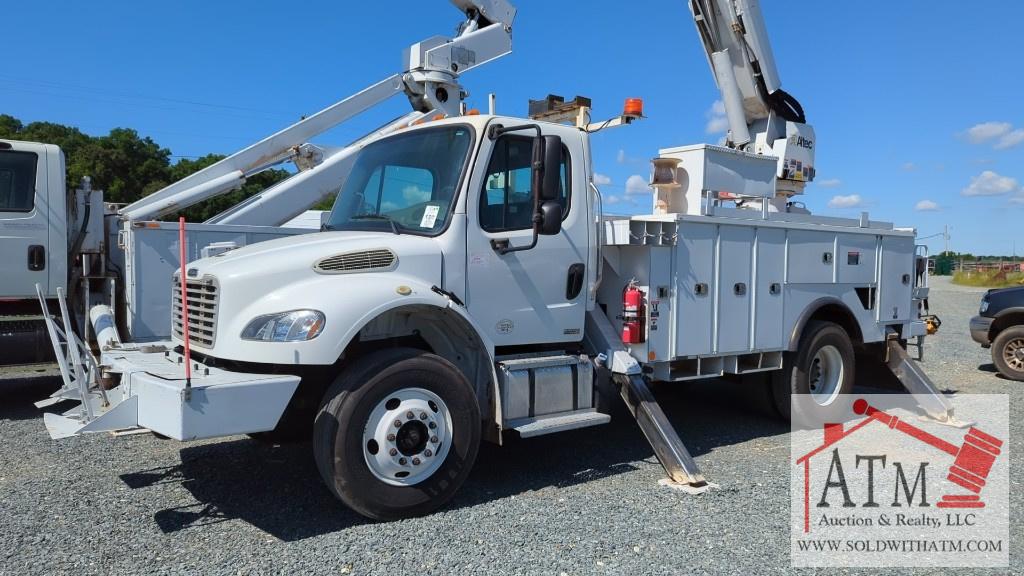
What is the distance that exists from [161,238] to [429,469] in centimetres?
445

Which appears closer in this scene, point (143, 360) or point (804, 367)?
point (143, 360)

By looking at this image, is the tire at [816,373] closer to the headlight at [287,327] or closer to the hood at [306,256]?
the hood at [306,256]

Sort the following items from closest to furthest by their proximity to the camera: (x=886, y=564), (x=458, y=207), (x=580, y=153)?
(x=886, y=564), (x=458, y=207), (x=580, y=153)

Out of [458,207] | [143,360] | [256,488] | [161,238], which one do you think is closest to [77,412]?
[143,360]

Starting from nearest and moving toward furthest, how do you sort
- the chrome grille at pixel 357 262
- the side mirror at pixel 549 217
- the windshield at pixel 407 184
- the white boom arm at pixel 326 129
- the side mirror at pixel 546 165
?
the chrome grille at pixel 357 262, the side mirror at pixel 546 165, the side mirror at pixel 549 217, the windshield at pixel 407 184, the white boom arm at pixel 326 129

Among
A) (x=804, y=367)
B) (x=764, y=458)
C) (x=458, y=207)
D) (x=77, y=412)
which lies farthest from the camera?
(x=804, y=367)

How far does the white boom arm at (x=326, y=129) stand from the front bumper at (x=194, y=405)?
15.4 feet

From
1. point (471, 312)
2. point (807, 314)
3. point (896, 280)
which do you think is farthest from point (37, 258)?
point (896, 280)

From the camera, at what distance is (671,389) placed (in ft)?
29.5

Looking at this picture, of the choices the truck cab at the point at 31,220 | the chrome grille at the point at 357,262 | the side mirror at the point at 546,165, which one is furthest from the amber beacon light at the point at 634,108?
the truck cab at the point at 31,220

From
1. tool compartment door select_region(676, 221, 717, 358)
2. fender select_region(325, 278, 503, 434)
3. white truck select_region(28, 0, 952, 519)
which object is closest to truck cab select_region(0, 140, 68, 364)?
white truck select_region(28, 0, 952, 519)

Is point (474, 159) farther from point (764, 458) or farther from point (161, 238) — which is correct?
point (161, 238)

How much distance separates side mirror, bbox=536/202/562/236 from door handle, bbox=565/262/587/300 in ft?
2.13

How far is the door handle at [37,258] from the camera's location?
7855 mm
